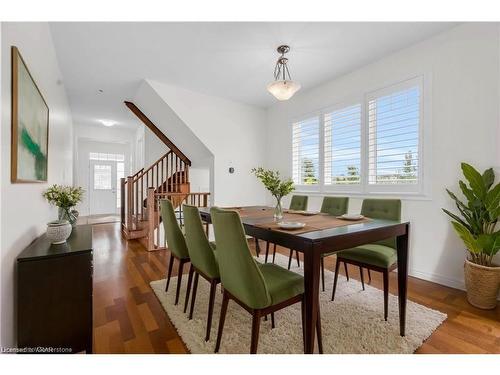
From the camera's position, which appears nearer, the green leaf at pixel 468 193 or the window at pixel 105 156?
the green leaf at pixel 468 193

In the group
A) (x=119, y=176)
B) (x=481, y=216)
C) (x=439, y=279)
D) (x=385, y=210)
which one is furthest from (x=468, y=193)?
(x=119, y=176)

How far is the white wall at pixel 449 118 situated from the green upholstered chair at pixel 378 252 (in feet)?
2.32

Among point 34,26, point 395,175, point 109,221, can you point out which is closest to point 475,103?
point 395,175

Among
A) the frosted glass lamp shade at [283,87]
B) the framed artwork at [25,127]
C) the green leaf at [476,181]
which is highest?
the frosted glass lamp shade at [283,87]

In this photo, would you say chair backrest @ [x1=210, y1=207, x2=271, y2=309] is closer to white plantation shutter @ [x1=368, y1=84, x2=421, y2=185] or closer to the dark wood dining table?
the dark wood dining table

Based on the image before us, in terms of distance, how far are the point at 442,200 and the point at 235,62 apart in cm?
296

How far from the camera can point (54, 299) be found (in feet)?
4.39

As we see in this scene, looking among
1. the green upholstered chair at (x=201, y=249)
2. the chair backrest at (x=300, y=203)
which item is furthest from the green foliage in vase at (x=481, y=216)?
the green upholstered chair at (x=201, y=249)

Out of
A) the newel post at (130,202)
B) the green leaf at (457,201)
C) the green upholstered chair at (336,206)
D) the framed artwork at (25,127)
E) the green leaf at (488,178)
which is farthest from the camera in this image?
the newel post at (130,202)

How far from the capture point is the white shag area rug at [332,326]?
1520mm

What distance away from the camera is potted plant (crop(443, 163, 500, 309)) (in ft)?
6.44

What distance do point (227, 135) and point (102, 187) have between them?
5485 millimetres

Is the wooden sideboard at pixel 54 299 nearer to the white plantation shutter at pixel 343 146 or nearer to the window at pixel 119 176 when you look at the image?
the white plantation shutter at pixel 343 146

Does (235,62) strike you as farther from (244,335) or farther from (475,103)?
(244,335)
